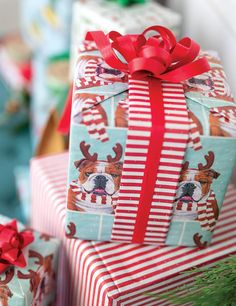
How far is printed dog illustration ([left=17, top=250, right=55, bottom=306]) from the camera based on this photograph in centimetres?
91

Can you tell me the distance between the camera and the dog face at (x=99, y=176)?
0.82 meters

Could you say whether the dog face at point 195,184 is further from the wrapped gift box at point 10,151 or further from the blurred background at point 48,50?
the wrapped gift box at point 10,151

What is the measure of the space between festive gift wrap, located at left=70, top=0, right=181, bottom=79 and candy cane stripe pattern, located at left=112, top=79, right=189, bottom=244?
1.32 feet

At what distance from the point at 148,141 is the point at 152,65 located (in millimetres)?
123

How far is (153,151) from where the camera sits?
79 cm

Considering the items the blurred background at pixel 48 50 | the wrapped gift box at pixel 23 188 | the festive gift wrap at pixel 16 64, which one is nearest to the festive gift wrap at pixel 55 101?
the blurred background at pixel 48 50

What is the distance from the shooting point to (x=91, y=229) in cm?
91

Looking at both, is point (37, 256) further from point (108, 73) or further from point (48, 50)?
point (48, 50)

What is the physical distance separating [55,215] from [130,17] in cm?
50

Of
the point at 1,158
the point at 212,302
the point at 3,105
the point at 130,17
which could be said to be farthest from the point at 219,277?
the point at 3,105

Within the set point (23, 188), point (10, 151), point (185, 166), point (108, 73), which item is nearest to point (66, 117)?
point (108, 73)

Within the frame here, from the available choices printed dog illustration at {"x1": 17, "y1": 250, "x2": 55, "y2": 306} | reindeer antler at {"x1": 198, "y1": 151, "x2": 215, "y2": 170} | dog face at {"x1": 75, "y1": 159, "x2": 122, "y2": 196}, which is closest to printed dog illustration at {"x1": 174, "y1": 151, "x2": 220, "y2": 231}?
reindeer antler at {"x1": 198, "y1": 151, "x2": 215, "y2": 170}

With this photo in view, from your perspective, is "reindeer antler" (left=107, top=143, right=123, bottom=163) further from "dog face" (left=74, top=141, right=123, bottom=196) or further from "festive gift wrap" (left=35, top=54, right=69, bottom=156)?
"festive gift wrap" (left=35, top=54, right=69, bottom=156)

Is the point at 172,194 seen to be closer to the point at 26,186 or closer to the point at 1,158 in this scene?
the point at 26,186
